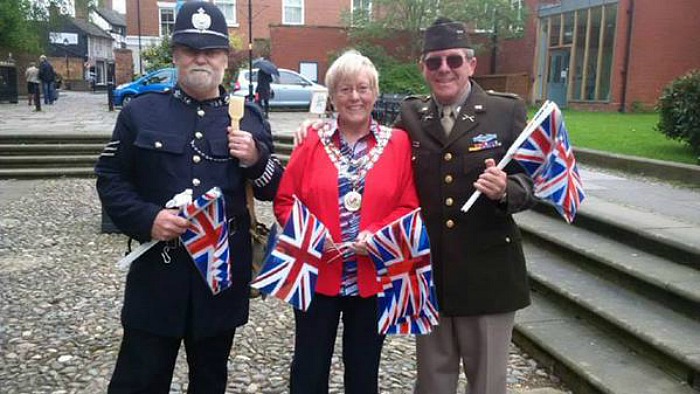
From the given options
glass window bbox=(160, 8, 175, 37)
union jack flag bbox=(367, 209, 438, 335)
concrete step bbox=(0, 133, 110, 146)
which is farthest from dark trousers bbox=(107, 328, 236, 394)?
glass window bbox=(160, 8, 175, 37)

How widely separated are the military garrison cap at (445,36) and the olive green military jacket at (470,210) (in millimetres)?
234

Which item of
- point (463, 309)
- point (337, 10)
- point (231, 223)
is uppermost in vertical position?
point (337, 10)

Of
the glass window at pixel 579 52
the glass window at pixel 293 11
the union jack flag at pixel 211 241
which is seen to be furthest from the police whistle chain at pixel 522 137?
the glass window at pixel 293 11

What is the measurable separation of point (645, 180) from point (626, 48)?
12747 millimetres

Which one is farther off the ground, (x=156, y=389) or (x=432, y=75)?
(x=432, y=75)

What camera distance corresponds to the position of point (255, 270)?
8.75 feet

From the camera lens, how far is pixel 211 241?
2420 millimetres

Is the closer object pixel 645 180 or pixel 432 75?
pixel 432 75

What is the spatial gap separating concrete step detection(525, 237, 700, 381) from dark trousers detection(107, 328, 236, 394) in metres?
2.48

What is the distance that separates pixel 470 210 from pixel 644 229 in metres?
2.99

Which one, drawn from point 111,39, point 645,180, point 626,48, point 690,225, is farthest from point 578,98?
point 111,39

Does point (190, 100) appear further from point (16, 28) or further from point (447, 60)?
point (16, 28)

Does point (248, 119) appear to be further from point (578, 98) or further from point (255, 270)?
point (578, 98)

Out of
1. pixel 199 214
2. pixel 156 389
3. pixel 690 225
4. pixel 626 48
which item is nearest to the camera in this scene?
pixel 199 214
